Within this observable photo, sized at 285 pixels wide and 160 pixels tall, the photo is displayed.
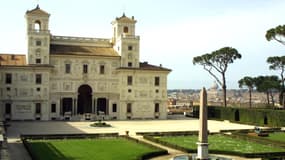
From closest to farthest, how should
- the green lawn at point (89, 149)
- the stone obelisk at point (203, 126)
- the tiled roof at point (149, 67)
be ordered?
the stone obelisk at point (203, 126), the green lawn at point (89, 149), the tiled roof at point (149, 67)

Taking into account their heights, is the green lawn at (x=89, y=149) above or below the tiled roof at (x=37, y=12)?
below

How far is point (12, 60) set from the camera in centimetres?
5400

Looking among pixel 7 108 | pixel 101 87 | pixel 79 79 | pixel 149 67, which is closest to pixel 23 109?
pixel 7 108

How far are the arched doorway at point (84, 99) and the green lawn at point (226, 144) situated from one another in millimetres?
23665

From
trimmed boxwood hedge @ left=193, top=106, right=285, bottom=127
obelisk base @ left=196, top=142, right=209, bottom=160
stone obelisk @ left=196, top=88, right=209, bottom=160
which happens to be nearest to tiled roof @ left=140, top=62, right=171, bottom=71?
trimmed boxwood hedge @ left=193, top=106, right=285, bottom=127

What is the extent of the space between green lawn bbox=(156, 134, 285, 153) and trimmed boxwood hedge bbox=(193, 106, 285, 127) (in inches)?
573

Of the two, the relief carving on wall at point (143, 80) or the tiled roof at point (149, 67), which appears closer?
the relief carving on wall at point (143, 80)

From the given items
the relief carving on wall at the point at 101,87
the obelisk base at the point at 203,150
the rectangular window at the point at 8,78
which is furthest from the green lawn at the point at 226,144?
the rectangular window at the point at 8,78

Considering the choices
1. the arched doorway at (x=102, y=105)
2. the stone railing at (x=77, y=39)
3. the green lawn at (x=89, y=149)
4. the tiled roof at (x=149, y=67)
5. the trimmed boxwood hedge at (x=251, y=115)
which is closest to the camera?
the green lawn at (x=89, y=149)

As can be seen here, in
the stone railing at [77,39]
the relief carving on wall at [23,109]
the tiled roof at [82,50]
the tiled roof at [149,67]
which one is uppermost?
the stone railing at [77,39]

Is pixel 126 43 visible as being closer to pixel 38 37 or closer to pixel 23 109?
pixel 38 37

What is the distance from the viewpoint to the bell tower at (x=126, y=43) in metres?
57.7

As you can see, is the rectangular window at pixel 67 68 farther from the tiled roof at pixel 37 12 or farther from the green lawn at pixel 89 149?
the green lawn at pixel 89 149

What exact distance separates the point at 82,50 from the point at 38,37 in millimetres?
6164
